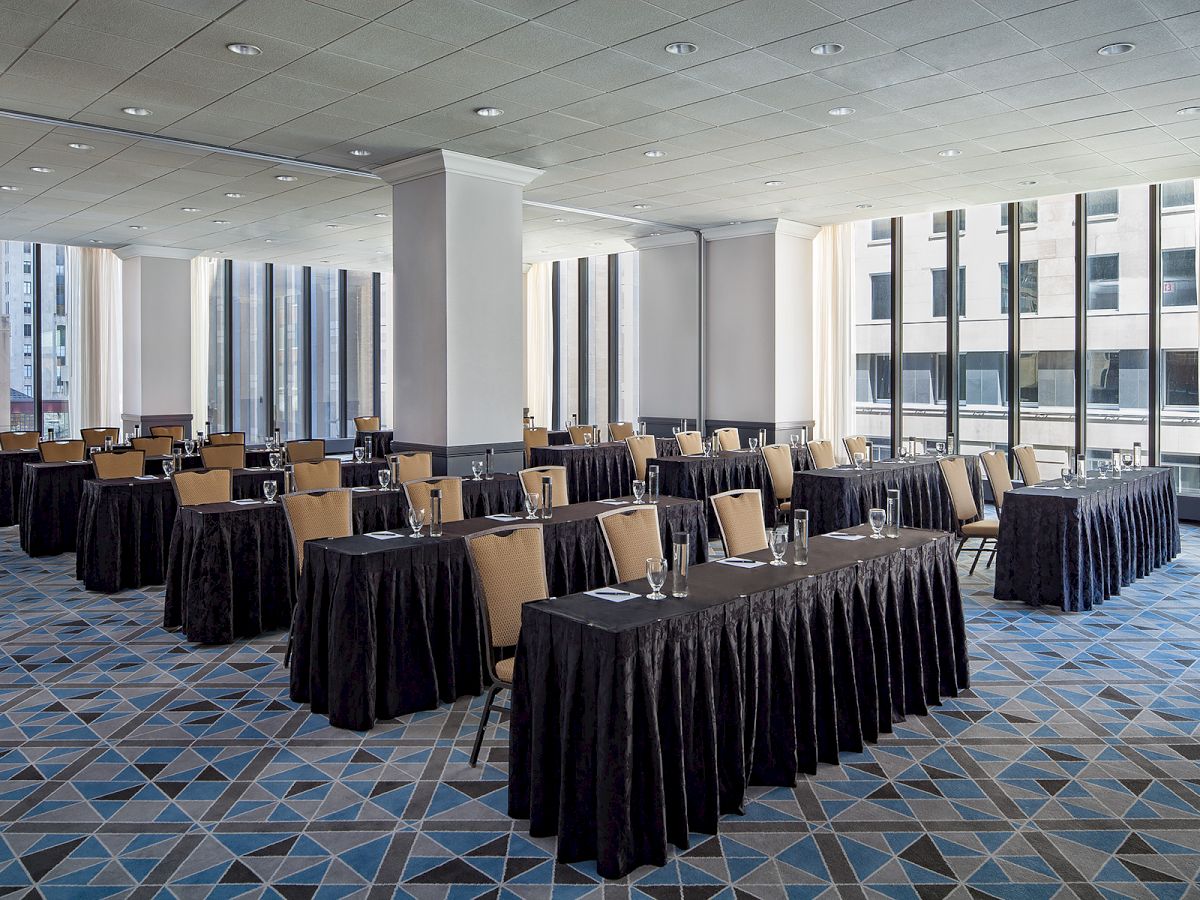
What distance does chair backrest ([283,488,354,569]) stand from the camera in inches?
189

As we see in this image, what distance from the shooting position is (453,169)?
8258 mm

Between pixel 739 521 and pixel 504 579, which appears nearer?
pixel 504 579

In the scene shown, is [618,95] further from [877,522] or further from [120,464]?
[120,464]

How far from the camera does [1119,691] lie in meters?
4.60

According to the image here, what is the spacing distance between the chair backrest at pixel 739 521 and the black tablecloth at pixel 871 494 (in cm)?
261

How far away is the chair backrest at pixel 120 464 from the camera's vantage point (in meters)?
7.82

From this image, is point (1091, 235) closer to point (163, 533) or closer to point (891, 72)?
point (891, 72)

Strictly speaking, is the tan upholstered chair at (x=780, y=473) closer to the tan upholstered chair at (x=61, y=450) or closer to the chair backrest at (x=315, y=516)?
the chair backrest at (x=315, y=516)

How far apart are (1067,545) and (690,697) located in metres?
4.36

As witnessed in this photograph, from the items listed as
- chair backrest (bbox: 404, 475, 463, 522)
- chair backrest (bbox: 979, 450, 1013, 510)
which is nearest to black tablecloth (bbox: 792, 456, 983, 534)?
chair backrest (bbox: 979, 450, 1013, 510)

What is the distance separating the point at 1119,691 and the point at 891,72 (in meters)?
4.03

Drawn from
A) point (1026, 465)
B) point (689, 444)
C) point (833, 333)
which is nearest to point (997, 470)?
point (1026, 465)

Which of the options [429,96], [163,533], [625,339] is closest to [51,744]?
[163,533]

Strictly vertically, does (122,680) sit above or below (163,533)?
below
